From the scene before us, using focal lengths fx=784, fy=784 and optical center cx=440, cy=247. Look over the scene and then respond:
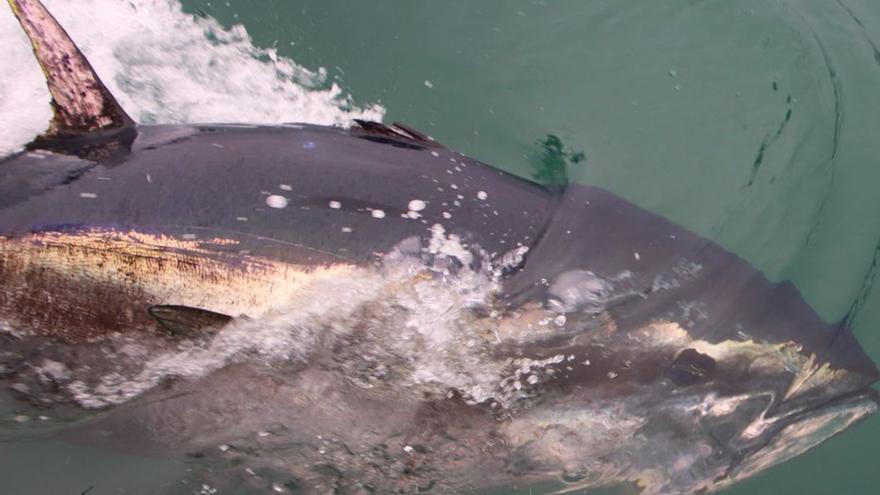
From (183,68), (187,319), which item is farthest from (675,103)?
(187,319)

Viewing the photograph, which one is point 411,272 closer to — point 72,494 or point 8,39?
point 72,494

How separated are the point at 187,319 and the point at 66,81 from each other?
71 cm

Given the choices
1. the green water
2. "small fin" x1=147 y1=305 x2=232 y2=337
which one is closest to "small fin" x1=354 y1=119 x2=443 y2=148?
"small fin" x1=147 y1=305 x2=232 y2=337

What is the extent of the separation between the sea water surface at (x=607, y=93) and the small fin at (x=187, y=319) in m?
1.52

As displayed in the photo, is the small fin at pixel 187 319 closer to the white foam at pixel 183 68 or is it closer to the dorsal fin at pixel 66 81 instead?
the dorsal fin at pixel 66 81

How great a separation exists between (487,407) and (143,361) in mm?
1005

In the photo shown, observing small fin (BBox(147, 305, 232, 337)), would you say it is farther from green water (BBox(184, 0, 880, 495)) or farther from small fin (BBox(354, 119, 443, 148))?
green water (BBox(184, 0, 880, 495))

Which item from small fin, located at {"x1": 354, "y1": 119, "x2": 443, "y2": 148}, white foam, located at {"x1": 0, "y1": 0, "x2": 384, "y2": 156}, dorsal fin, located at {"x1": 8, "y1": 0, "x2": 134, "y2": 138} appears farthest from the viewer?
white foam, located at {"x1": 0, "y1": 0, "x2": 384, "y2": 156}

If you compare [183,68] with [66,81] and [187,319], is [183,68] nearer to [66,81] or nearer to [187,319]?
[66,81]

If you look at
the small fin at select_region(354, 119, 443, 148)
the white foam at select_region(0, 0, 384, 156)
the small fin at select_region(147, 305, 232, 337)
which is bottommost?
the small fin at select_region(147, 305, 232, 337)

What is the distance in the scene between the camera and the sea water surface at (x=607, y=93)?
11.1ft

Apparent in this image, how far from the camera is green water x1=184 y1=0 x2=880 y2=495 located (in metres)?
3.43

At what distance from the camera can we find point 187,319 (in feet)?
6.71

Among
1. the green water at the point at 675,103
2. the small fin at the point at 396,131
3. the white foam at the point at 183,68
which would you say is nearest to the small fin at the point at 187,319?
the small fin at the point at 396,131
